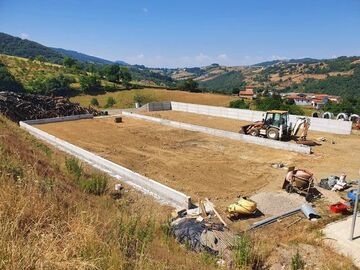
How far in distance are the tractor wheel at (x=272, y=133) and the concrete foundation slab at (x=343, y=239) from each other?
1125 cm

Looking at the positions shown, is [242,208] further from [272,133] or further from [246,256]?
[272,133]

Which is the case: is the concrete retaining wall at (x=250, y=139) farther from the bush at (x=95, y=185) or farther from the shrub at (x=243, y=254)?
the shrub at (x=243, y=254)

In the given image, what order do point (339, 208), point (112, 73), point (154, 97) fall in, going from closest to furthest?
point (339, 208) < point (154, 97) < point (112, 73)

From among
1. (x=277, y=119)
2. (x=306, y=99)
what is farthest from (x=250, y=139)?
(x=306, y=99)

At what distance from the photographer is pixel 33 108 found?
100 ft

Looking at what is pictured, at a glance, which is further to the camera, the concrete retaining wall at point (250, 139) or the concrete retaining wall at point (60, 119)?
the concrete retaining wall at point (60, 119)

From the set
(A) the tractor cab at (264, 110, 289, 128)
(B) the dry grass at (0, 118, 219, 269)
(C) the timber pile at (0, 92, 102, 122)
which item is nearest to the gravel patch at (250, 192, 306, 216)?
(B) the dry grass at (0, 118, 219, 269)

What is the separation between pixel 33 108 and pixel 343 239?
28.5 meters

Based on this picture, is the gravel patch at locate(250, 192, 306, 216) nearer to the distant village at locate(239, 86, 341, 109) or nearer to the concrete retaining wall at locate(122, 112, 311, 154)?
the concrete retaining wall at locate(122, 112, 311, 154)

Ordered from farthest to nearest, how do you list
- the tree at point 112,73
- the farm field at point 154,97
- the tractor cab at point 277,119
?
the tree at point 112,73 < the farm field at point 154,97 < the tractor cab at point 277,119

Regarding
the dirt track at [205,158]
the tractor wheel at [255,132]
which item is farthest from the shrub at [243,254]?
the tractor wheel at [255,132]

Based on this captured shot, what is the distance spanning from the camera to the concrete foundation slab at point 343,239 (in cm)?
779

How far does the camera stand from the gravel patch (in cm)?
1084

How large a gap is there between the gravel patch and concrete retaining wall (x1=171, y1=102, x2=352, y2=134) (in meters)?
13.6
